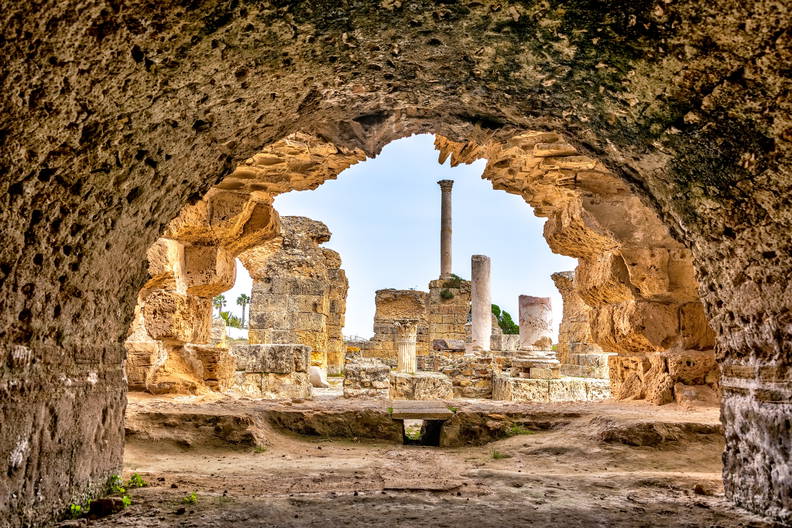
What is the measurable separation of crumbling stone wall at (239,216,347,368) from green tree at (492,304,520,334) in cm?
1920

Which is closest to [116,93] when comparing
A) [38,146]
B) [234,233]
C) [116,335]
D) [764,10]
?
[38,146]

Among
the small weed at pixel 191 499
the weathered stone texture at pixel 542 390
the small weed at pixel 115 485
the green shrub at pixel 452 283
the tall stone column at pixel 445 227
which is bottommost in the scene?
the weathered stone texture at pixel 542 390

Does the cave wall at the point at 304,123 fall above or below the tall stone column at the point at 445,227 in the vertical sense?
below

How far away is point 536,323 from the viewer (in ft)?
67.0

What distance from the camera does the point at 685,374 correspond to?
19.4 feet

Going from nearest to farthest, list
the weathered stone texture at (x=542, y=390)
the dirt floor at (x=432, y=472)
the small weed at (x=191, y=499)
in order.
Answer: the dirt floor at (x=432, y=472) < the small weed at (x=191, y=499) < the weathered stone texture at (x=542, y=390)

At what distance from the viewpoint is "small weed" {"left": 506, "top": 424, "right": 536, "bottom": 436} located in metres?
5.38

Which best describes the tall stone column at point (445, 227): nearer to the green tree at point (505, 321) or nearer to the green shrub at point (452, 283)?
the green shrub at point (452, 283)

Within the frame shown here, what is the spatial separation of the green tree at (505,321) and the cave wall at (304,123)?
94.4 ft

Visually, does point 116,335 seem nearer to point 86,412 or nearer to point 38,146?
point 86,412

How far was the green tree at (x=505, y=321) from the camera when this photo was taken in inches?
1240

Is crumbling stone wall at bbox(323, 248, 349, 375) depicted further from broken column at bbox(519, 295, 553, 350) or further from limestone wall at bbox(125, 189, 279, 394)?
limestone wall at bbox(125, 189, 279, 394)

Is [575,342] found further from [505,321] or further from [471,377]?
[505,321]

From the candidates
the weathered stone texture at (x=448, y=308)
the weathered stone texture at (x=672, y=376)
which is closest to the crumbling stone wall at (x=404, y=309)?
the weathered stone texture at (x=448, y=308)
